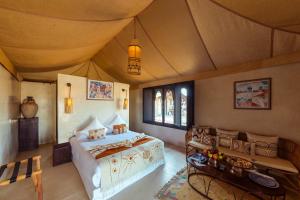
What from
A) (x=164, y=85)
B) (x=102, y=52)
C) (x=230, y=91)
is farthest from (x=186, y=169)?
(x=102, y=52)

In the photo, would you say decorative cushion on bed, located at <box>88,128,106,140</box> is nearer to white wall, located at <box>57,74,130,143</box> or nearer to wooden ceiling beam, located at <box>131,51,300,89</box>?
white wall, located at <box>57,74,130,143</box>

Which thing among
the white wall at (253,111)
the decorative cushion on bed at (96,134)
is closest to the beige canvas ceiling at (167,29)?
the white wall at (253,111)

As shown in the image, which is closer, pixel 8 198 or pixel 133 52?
pixel 8 198

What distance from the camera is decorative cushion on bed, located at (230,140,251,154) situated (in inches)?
113

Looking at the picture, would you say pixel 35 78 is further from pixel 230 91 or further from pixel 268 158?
pixel 268 158

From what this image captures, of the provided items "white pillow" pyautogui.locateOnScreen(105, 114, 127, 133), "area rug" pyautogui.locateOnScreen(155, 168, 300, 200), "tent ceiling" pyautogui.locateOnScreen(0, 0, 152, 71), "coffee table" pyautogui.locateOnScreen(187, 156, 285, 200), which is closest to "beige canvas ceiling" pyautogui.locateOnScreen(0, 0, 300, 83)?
"tent ceiling" pyautogui.locateOnScreen(0, 0, 152, 71)

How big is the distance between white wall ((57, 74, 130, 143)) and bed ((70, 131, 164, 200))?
2.01ft

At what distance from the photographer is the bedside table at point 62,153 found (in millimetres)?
3141

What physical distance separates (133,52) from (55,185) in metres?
2.88

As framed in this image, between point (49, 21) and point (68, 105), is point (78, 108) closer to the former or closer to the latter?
point (68, 105)

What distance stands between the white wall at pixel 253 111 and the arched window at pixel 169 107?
0.39 m

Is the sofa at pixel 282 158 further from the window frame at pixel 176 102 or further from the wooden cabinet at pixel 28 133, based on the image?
the wooden cabinet at pixel 28 133

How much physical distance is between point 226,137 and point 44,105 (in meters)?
6.32

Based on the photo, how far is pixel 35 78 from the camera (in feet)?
15.2
